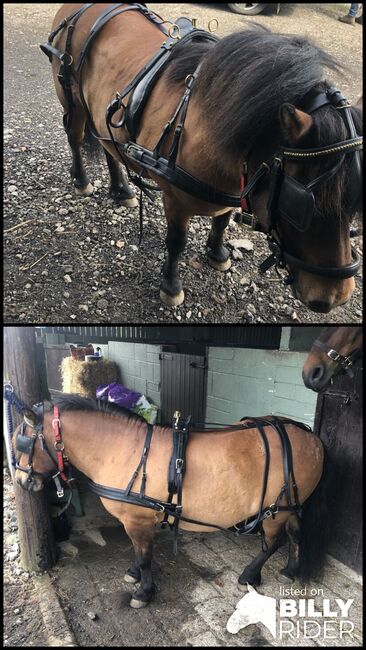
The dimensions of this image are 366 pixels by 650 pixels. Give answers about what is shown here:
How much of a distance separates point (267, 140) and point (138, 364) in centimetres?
341

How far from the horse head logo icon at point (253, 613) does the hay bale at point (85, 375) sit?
2.52m

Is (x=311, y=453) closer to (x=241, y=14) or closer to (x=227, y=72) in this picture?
(x=227, y=72)

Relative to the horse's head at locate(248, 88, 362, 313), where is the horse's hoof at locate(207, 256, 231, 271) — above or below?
below

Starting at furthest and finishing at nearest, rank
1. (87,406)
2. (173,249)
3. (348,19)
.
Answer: (348,19) < (173,249) < (87,406)

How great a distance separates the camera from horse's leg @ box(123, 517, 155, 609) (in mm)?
2158

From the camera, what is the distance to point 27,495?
2400mm

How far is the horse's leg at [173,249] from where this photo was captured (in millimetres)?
2311

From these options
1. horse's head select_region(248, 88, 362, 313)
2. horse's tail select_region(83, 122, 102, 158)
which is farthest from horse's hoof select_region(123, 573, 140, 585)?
horse's tail select_region(83, 122, 102, 158)

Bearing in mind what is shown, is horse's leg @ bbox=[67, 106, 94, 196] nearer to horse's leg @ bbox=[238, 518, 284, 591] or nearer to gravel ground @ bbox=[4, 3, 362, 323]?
gravel ground @ bbox=[4, 3, 362, 323]

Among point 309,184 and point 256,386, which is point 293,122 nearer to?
point 309,184

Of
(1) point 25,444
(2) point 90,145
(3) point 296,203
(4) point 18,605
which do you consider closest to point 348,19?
(2) point 90,145

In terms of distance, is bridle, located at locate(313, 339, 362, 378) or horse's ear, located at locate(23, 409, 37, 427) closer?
bridle, located at locate(313, 339, 362, 378)

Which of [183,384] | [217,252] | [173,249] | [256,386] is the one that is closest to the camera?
[173,249]

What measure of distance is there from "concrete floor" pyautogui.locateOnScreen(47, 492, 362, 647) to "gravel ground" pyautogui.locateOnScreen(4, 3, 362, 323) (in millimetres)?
1585
